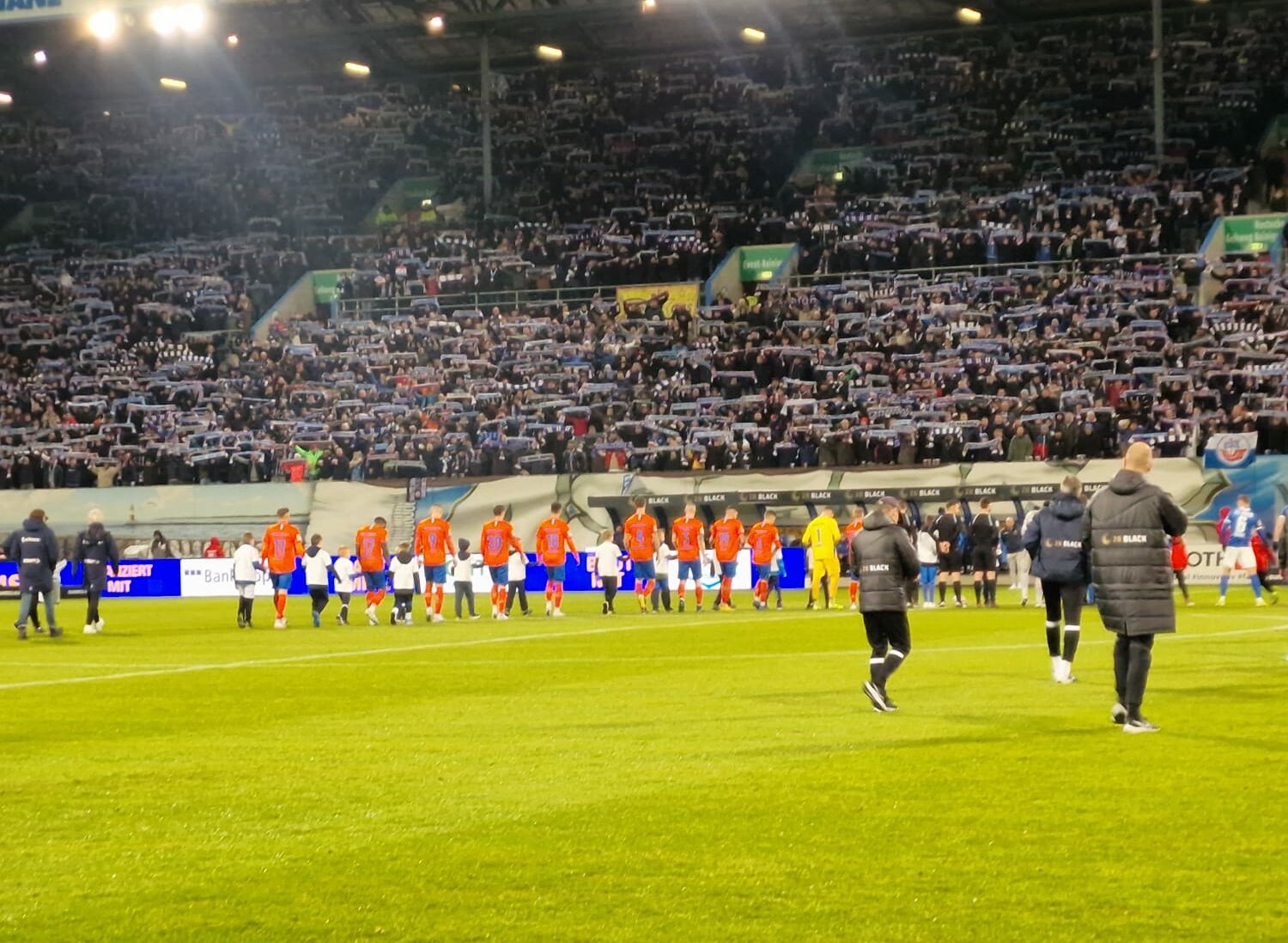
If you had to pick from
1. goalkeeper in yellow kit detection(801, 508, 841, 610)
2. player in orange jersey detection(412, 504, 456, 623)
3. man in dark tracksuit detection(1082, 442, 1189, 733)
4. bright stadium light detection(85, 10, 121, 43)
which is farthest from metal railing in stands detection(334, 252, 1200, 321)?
man in dark tracksuit detection(1082, 442, 1189, 733)

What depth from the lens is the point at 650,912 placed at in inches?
302

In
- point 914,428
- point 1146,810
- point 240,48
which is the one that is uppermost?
point 240,48

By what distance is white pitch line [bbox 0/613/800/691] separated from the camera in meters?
20.2

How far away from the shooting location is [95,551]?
3080cm

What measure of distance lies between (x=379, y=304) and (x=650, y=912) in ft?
164

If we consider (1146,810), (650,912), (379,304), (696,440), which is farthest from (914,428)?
(650,912)

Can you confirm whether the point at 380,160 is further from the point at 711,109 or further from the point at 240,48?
the point at 711,109

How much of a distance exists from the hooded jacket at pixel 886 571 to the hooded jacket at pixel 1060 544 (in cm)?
290

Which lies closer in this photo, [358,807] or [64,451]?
[358,807]

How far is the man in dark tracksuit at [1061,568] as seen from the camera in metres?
17.8

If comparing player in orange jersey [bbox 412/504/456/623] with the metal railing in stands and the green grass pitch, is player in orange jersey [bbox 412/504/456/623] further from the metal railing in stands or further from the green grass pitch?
the metal railing in stands

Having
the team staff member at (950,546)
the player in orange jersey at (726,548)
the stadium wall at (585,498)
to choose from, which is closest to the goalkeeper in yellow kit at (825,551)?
the player in orange jersey at (726,548)

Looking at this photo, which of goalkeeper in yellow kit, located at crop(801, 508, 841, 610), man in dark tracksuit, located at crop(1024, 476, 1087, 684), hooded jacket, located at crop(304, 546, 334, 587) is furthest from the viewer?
goalkeeper in yellow kit, located at crop(801, 508, 841, 610)

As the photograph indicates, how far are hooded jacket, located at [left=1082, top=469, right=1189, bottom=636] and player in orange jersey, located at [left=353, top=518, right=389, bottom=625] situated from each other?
810 inches
